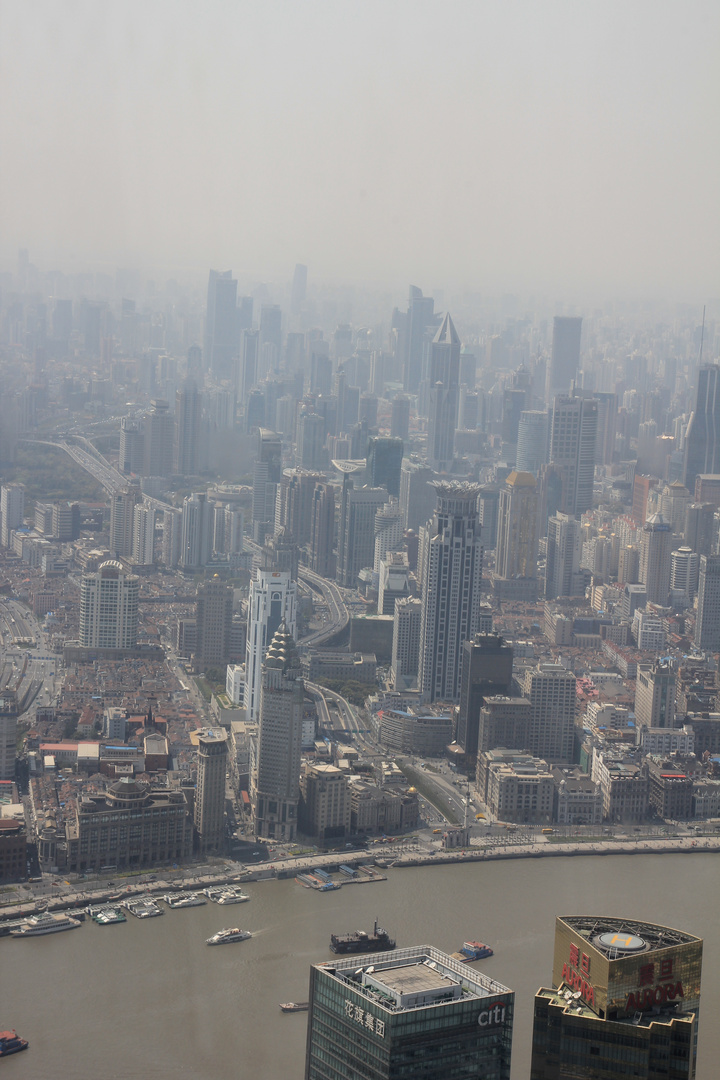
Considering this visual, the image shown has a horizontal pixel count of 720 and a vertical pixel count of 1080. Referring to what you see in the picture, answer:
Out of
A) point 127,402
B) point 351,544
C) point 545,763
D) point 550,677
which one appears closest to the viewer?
point 545,763

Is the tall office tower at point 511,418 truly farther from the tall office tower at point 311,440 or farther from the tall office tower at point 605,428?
the tall office tower at point 311,440

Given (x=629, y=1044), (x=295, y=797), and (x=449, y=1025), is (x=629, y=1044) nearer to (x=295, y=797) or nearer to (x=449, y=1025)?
(x=449, y=1025)

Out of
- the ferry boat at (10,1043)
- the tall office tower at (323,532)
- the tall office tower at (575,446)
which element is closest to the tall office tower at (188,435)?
the tall office tower at (323,532)

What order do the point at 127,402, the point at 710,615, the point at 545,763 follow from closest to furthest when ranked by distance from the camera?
the point at 545,763 → the point at 710,615 → the point at 127,402

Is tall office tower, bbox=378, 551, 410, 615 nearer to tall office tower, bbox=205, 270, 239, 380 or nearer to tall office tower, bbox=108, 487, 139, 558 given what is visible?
tall office tower, bbox=205, 270, 239, 380

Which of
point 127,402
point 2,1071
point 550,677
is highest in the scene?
point 127,402

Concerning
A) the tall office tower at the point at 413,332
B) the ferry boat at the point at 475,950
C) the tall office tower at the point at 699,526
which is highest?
the tall office tower at the point at 413,332

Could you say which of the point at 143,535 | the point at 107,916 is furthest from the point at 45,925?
the point at 143,535

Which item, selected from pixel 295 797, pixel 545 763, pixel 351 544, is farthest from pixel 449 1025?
pixel 351 544
